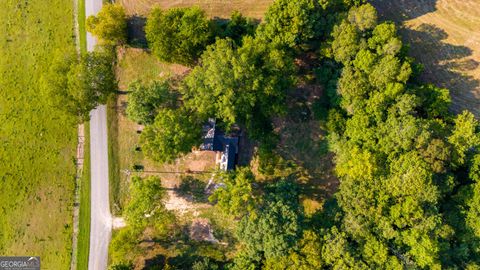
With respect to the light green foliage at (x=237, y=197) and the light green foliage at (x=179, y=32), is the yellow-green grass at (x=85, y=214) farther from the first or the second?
the light green foliage at (x=237, y=197)

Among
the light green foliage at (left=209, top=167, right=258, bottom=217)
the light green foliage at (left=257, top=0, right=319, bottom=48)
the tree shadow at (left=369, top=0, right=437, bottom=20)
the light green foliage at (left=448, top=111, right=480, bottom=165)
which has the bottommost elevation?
the light green foliage at (left=209, top=167, right=258, bottom=217)

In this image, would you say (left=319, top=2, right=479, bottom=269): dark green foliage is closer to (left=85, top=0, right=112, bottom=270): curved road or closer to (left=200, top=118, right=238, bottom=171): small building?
(left=200, top=118, right=238, bottom=171): small building

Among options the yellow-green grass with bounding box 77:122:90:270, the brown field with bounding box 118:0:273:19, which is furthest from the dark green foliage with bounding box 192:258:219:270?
the brown field with bounding box 118:0:273:19

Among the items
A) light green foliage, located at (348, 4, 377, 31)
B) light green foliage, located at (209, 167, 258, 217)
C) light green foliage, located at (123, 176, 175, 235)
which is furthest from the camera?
light green foliage, located at (123, 176, 175, 235)

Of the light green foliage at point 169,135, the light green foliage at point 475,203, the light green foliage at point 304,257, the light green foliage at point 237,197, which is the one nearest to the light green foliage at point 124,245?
the light green foliage at point 169,135

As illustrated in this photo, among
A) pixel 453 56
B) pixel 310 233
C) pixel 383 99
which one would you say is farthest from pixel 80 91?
pixel 453 56
